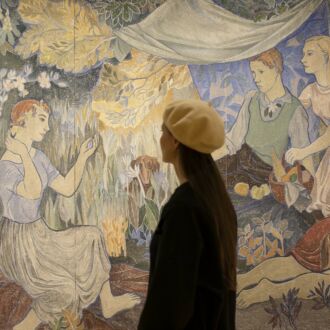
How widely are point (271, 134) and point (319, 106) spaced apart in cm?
52

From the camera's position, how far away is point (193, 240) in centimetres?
240

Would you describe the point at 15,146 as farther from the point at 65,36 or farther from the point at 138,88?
the point at 138,88

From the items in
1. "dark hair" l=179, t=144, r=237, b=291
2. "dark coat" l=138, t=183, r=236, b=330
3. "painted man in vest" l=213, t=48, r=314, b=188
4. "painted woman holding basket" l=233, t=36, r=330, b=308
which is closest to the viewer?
"dark coat" l=138, t=183, r=236, b=330

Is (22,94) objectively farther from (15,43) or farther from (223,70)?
(223,70)

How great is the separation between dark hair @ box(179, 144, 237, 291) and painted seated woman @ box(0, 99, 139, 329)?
299 cm

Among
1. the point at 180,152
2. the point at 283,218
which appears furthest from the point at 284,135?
the point at 180,152

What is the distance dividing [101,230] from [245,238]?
1.35 m

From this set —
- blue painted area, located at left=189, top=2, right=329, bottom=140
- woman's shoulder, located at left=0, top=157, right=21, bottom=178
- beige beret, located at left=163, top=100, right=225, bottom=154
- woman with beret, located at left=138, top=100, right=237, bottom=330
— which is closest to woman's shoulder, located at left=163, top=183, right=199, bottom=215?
woman with beret, located at left=138, top=100, right=237, bottom=330

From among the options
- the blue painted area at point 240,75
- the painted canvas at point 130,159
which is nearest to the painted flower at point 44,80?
the painted canvas at point 130,159

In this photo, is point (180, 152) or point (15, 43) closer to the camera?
point (180, 152)

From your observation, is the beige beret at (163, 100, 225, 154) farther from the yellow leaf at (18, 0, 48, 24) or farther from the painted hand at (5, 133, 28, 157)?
the yellow leaf at (18, 0, 48, 24)

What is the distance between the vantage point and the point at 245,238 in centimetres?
541

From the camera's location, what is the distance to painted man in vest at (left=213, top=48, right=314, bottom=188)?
17.8 feet

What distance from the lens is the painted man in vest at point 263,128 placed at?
5426 mm
